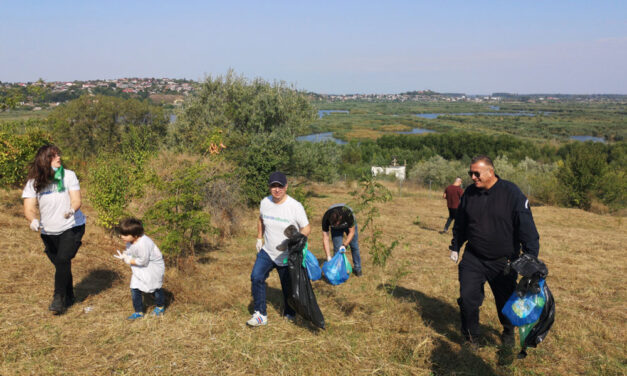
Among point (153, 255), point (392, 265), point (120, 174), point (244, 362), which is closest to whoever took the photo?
point (244, 362)

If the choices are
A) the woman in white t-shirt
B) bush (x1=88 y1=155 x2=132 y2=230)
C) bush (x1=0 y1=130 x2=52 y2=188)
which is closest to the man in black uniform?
the woman in white t-shirt

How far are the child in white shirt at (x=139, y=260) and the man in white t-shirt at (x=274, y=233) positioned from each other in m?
1.14

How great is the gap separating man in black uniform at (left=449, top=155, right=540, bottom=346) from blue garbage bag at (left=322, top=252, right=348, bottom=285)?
1544 mm

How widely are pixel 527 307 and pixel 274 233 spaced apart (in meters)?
2.49

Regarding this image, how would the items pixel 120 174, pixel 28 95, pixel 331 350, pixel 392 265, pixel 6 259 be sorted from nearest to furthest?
1. pixel 331 350
2. pixel 6 259
3. pixel 392 265
4. pixel 120 174
5. pixel 28 95

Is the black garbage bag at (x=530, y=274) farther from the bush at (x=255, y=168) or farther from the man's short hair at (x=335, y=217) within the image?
the bush at (x=255, y=168)

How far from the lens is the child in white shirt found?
13.9ft

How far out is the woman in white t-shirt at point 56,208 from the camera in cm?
405

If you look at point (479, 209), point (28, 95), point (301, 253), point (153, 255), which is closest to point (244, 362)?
point (301, 253)

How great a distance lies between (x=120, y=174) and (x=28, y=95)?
5.30 m

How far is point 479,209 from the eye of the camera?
4008 millimetres

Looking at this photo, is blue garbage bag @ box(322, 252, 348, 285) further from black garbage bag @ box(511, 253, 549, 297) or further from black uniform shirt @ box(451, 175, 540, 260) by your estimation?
black garbage bag @ box(511, 253, 549, 297)

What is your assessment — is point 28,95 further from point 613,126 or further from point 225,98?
point 613,126

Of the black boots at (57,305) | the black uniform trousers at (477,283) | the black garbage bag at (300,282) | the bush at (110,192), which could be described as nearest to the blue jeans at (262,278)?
the black garbage bag at (300,282)
